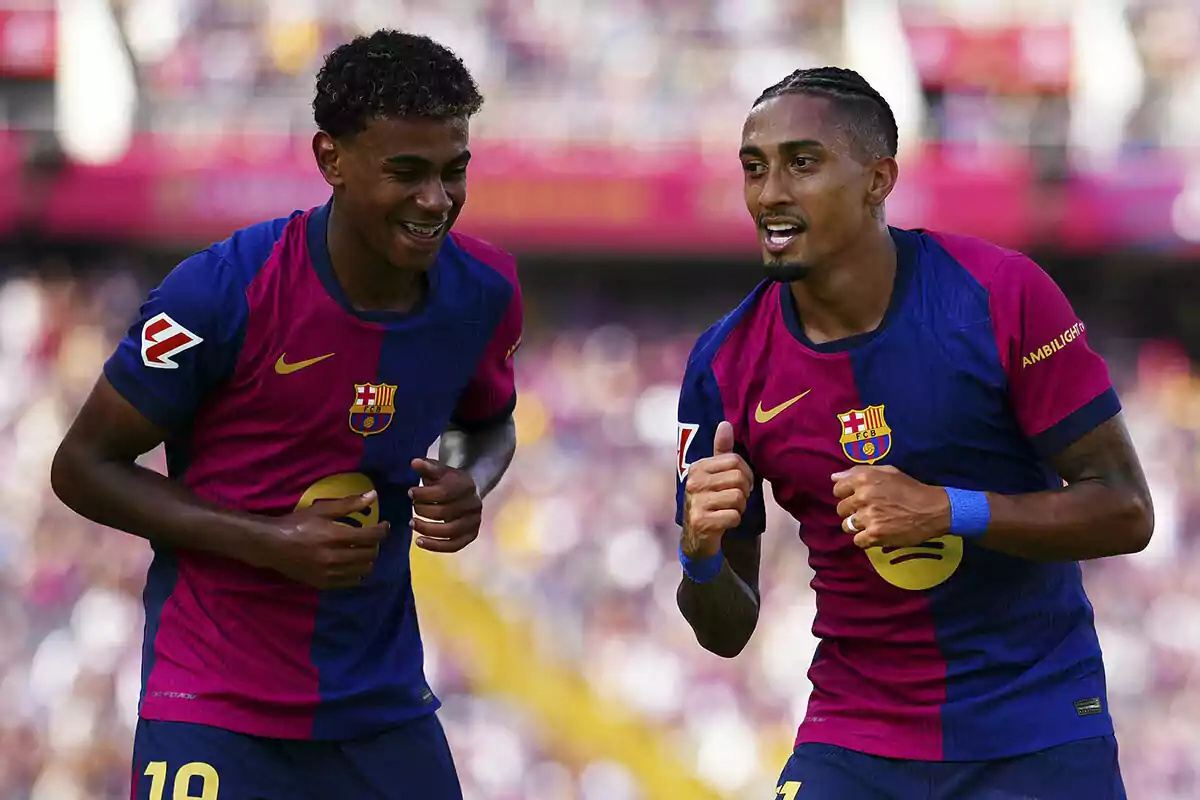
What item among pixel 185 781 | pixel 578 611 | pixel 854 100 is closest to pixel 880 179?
pixel 854 100

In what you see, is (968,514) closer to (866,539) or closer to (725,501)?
(866,539)

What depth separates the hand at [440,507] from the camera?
155 inches

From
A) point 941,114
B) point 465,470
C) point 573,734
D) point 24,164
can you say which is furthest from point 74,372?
point 465,470

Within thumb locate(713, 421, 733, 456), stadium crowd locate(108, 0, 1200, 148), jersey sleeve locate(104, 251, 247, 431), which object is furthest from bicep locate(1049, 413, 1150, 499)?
stadium crowd locate(108, 0, 1200, 148)

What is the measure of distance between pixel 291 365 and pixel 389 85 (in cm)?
66

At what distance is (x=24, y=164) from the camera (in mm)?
15633

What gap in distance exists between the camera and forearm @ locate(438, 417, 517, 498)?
448 cm

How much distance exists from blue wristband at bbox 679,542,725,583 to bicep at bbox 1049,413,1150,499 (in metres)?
0.76

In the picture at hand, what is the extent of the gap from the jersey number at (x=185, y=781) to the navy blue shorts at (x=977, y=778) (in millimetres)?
1207

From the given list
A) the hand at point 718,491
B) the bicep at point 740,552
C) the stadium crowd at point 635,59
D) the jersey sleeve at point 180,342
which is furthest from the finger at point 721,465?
the stadium crowd at point 635,59

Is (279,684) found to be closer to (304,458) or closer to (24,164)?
(304,458)

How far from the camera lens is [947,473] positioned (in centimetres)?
372

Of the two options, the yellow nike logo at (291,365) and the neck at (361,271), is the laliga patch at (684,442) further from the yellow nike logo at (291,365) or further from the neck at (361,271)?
the yellow nike logo at (291,365)

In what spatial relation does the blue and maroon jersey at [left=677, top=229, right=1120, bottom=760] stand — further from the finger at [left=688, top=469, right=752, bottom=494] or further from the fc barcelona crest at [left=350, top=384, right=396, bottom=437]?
the fc barcelona crest at [left=350, top=384, right=396, bottom=437]
